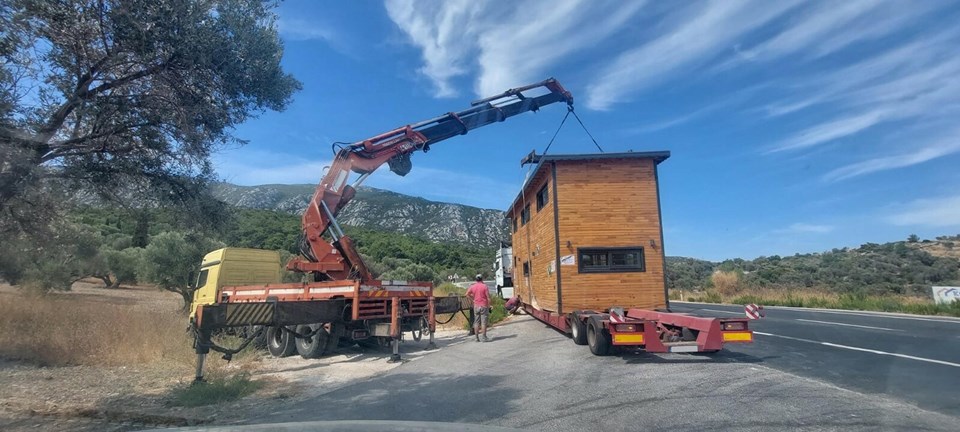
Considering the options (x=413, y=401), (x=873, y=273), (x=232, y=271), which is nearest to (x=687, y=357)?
(x=413, y=401)

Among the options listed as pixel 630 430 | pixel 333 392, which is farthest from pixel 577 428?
pixel 333 392

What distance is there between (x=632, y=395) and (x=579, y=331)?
200 inches

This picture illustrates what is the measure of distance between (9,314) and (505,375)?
1391 centimetres

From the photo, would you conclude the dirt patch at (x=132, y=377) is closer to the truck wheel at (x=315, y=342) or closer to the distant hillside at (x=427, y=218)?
the truck wheel at (x=315, y=342)

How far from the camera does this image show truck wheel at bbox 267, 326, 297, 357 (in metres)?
13.1

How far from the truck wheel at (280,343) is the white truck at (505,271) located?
16.0m

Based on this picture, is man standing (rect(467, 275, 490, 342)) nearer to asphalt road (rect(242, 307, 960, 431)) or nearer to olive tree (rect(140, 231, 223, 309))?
asphalt road (rect(242, 307, 960, 431))

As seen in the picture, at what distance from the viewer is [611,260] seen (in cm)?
1438

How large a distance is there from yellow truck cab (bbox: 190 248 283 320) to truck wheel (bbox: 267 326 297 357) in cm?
221

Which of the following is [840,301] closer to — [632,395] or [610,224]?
[610,224]

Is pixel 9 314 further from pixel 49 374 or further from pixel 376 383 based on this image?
pixel 376 383

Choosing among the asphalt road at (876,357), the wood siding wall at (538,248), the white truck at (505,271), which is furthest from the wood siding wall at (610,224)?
the white truck at (505,271)

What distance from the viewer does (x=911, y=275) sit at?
44312 mm

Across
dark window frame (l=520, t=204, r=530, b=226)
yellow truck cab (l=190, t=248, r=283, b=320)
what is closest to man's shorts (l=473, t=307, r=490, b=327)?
dark window frame (l=520, t=204, r=530, b=226)
